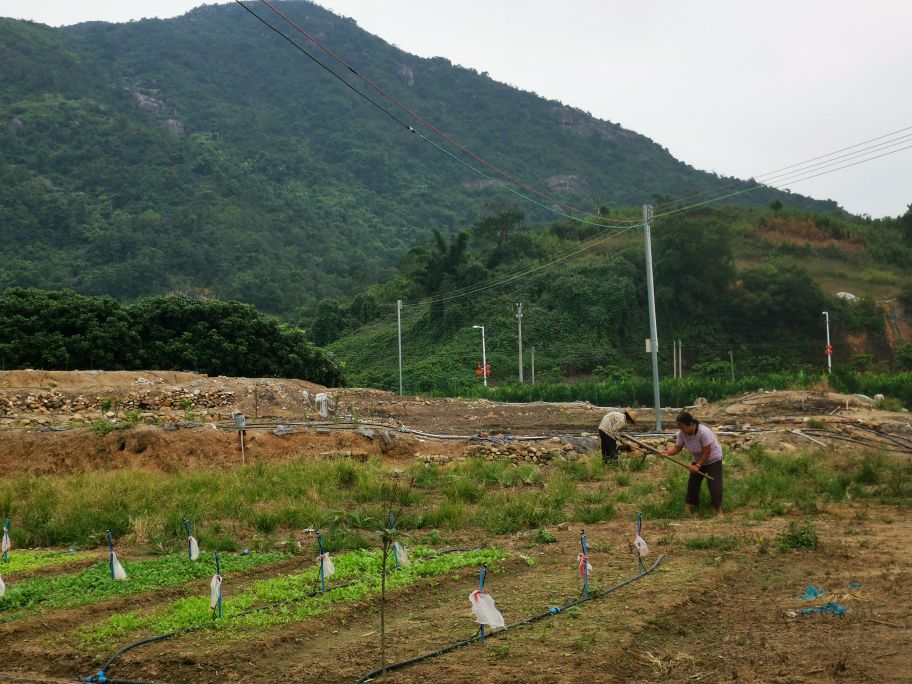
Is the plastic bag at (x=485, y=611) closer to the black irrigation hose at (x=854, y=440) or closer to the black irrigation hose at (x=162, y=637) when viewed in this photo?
the black irrigation hose at (x=162, y=637)

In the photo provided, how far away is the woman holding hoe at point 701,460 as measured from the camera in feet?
34.9

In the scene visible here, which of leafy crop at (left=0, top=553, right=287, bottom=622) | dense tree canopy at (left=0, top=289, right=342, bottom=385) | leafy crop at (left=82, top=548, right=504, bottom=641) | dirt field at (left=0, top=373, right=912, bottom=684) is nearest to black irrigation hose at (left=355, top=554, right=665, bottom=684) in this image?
dirt field at (left=0, top=373, right=912, bottom=684)

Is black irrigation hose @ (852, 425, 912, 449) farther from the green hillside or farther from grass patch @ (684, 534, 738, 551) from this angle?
the green hillside

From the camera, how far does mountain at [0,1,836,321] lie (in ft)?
253

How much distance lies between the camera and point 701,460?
1072cm

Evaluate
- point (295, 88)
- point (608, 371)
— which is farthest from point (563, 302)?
point (295, 88)

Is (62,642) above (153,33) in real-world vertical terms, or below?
below

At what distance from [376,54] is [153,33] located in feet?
151

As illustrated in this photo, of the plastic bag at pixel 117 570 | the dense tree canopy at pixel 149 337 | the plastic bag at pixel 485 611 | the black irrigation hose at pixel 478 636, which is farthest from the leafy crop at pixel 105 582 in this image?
the dense tree canopy at pixel 149 337

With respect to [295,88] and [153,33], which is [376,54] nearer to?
[295,88]

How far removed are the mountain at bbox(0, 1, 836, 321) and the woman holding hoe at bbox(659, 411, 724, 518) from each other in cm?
6320

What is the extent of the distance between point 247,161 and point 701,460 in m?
109

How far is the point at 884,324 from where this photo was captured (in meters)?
60.7

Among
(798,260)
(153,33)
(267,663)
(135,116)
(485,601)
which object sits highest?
(153,33)
